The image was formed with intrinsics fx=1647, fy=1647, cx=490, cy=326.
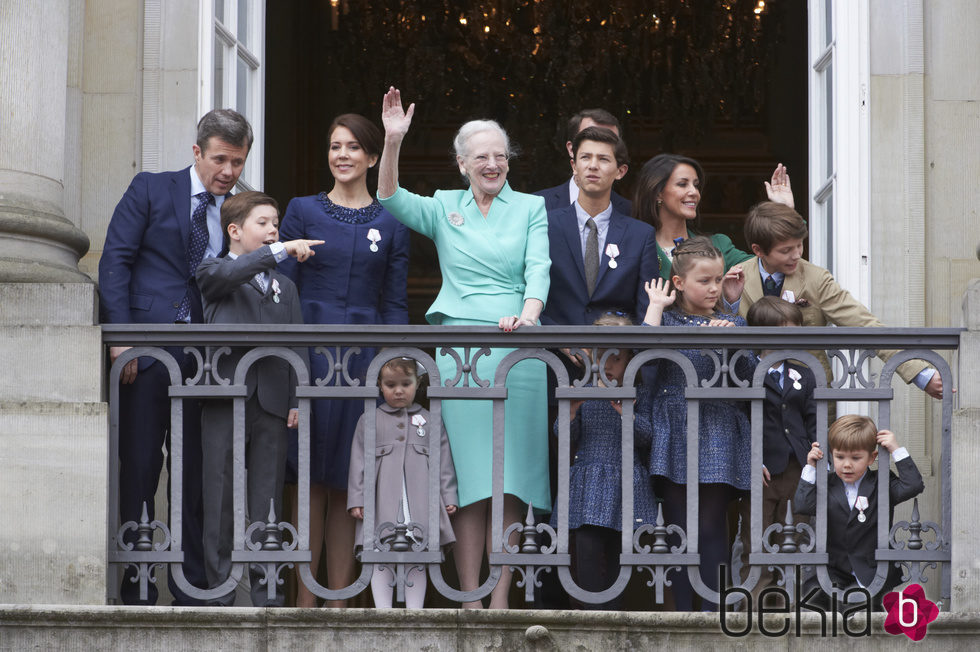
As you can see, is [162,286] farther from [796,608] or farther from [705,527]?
[796,608]

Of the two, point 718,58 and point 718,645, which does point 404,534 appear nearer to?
point 718,645

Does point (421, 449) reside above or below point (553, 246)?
below

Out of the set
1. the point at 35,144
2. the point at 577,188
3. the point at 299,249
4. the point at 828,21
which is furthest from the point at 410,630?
the point at 828,21

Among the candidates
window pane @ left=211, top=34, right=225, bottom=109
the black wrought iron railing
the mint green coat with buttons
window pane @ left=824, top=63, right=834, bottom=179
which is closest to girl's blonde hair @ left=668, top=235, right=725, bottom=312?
the black wrought iron railing

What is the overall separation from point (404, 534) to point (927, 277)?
116 inches

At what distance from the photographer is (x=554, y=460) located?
6.78m

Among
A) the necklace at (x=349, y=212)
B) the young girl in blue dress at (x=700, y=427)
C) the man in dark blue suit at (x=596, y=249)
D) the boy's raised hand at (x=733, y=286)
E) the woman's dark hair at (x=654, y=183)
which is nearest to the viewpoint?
the young girl in blue dress at (x=700, y=427)

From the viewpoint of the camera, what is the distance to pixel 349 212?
684cm

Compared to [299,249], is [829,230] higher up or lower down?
higher up

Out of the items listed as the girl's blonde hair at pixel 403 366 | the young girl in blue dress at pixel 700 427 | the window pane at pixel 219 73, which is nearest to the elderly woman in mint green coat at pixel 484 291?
the girl's blonde hair at pixel 403 366

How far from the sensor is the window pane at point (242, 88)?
26.6 ft

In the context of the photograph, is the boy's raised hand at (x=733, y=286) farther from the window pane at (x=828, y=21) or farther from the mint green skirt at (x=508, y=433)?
the window pane at (x=828, y=21)

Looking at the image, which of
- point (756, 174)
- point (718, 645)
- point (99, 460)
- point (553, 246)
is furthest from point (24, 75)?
point (756, 174)

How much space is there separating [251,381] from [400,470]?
0.67m
